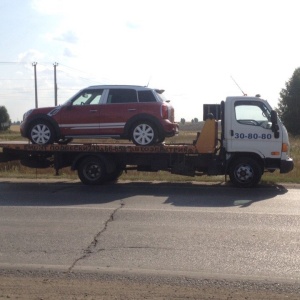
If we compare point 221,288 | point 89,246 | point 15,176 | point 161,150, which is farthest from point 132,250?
point 15,176

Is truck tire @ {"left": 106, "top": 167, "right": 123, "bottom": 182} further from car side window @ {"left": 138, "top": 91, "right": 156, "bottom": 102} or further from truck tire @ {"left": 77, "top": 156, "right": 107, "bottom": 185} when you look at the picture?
car side window @ {"left": 138, "top": 91, "right": 156, "bottom": 102}

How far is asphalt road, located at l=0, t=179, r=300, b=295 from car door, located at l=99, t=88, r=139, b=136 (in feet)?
6.02

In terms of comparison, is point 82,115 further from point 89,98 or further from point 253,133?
point 253,133

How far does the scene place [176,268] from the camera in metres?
8.05

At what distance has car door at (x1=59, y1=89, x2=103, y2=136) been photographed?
17375mm

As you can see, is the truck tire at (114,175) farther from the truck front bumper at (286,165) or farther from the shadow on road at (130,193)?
the truck front bumper at (286,165)

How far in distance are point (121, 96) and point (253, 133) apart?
358 cm

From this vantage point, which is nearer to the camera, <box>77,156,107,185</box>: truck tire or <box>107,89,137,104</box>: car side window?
<box>107,89,137,104</box>: car side window

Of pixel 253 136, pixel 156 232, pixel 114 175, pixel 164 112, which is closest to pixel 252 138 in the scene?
pixel 253 136

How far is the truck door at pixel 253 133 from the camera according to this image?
16.6 meters

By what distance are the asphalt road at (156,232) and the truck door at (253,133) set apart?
42.7 inches

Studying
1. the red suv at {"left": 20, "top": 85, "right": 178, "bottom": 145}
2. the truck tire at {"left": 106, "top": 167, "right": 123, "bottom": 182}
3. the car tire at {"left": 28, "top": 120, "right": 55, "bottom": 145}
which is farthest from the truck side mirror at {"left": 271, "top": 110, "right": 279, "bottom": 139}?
the car tire at {"left": 28, "top": 120, "right": 55, "bottom": 145}

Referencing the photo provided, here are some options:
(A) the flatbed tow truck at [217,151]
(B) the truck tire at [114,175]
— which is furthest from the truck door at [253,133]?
(B) the truck tire at [114,175]

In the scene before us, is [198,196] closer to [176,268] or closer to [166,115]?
[166,115]
